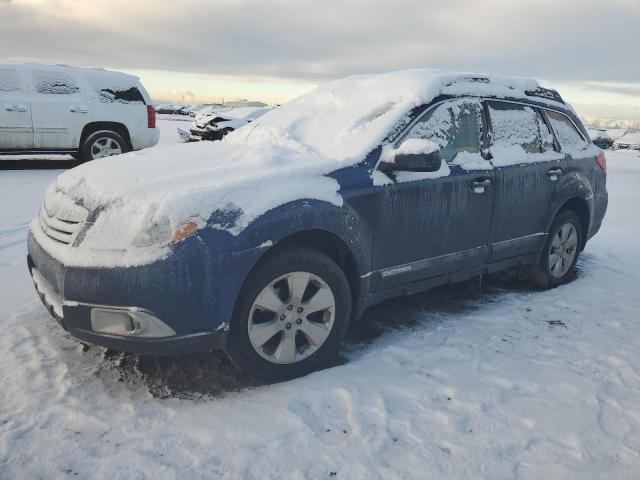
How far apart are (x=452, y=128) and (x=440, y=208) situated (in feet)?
1.91

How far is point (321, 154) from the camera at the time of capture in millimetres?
3465

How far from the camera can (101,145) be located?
390 inches

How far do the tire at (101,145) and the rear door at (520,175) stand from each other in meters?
7.43

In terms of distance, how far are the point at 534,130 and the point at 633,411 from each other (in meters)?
2.38

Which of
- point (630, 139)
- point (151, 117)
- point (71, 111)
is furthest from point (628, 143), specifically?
point (71, 111)

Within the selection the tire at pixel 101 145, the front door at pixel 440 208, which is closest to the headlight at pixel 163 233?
the front door at pixel 440 208

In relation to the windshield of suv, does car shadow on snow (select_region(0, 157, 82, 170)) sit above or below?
below

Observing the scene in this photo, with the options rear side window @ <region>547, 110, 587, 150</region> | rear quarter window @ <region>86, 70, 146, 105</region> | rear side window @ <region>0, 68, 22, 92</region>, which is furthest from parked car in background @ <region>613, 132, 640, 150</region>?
rear side window @ <region>0, 68, 22, 92</region>

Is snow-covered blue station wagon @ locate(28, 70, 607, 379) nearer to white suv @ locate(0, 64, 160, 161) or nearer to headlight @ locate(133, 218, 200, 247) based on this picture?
headlight @ locate(133, 218, 200, 247)

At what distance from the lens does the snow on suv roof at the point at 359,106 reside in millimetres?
3533

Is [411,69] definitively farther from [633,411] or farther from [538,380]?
[633,411]

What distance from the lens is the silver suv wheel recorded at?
9.70 feet

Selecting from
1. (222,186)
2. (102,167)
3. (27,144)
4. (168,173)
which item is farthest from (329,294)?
(27,144)

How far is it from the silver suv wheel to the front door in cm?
45
